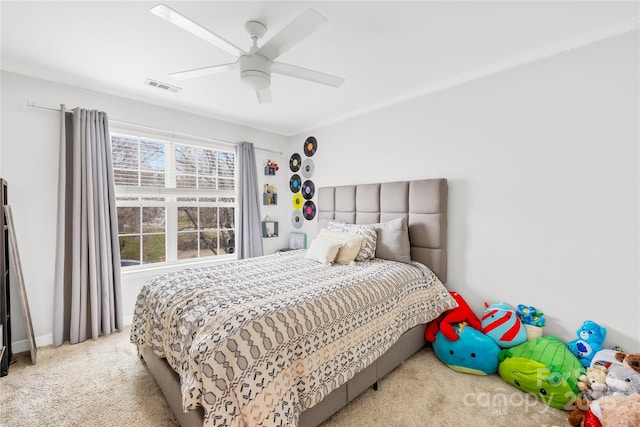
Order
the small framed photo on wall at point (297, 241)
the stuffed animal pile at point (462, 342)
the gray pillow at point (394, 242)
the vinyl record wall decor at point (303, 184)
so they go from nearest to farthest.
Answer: the stuffed animal pile at point (462, 342) < the gray pillow at point (394, 242) < the vinyl record wall decor at point (303, 184) < the small framed photo on wall at point (297, 241)

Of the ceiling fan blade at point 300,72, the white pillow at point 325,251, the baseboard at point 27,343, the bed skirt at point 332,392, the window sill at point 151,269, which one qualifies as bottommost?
the baseboard at point 27,343

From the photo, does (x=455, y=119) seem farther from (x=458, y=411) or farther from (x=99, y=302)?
(x=99, y=302)

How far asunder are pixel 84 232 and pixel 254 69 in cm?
230

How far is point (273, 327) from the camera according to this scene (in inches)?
53.4

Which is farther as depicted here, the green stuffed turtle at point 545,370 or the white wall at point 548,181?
the white wall at point 548,181

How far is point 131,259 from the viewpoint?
121 inches

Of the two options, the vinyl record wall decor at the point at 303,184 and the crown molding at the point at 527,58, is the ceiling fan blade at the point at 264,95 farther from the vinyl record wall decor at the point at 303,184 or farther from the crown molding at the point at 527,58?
the vinyl record wall decor at the point at 303,184

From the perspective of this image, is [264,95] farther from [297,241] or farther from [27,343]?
[27,343]

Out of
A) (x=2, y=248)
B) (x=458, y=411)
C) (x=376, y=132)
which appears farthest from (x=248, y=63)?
(x=458, y=411)

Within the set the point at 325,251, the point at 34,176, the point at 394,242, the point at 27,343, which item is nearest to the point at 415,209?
the point at 394,242

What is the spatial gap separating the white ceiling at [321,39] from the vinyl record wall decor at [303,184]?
1262 millimetres

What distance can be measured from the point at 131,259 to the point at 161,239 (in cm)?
36

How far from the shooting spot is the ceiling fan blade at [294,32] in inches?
52.9

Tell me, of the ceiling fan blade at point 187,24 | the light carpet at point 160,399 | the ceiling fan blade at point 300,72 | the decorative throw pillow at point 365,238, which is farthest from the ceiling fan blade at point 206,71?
the light carpet at point 160,399
